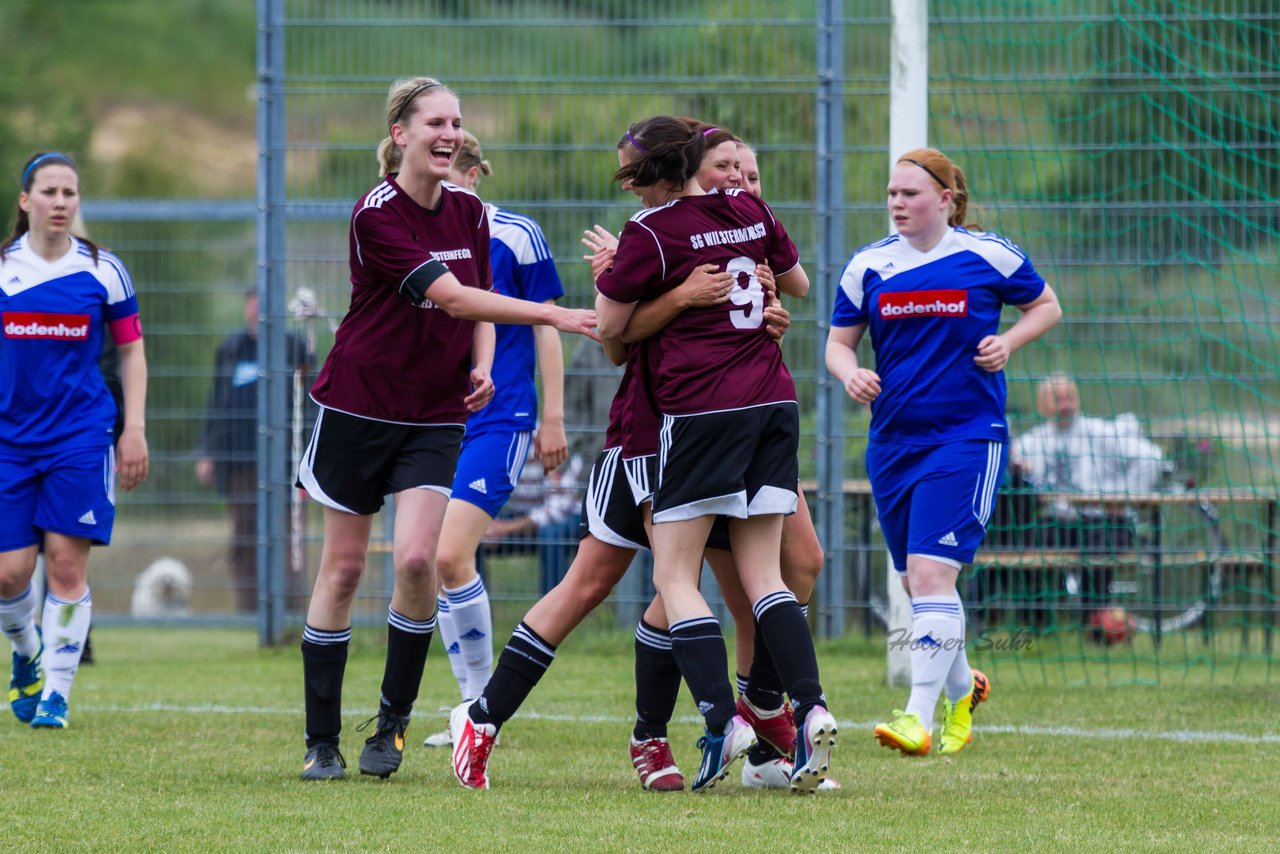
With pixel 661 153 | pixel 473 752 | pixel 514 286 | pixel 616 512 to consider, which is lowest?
pixel 473 752

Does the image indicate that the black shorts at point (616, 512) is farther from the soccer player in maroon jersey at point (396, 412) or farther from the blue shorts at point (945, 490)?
the blue shorts at point (945, 490)

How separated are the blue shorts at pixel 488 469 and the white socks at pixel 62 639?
1.61 meters

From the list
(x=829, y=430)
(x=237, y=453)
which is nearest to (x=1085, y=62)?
(x=829, y=430)

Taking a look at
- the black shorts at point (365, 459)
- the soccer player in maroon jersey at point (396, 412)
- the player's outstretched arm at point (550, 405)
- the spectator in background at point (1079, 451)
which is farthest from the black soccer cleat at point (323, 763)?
the spectator in background at point (1079, 451)

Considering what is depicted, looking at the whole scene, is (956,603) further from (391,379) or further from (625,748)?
(391,379)

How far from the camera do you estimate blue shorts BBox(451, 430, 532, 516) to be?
6.25 m

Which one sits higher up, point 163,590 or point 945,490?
point 945,490

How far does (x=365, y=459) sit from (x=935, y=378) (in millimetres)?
1892

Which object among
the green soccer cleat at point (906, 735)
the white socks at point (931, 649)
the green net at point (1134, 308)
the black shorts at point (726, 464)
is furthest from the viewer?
the green net at point (1134, 308)

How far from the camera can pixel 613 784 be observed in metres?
5.21

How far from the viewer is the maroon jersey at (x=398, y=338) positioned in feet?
16.9

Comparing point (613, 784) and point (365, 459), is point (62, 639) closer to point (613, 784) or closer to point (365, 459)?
point (365, 459)

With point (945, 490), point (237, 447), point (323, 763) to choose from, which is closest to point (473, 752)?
point (323, 763)

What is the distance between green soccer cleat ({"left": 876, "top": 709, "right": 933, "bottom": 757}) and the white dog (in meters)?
7.26
